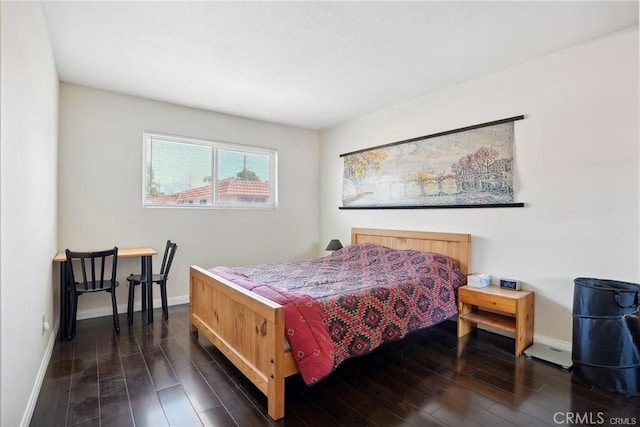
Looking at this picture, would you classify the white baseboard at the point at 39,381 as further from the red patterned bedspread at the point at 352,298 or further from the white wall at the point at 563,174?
the white wall at the point at 563,174

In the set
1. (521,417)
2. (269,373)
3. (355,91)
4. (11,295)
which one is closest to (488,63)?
(355,91)

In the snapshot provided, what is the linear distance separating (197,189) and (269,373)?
307 cm

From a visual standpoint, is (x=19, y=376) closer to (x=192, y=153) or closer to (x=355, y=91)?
(x=192, y=153)

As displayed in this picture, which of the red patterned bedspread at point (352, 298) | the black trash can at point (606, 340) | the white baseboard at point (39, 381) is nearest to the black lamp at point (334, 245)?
the red patterned bedspread at point (352, 298)

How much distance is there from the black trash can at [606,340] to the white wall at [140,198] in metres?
3.71

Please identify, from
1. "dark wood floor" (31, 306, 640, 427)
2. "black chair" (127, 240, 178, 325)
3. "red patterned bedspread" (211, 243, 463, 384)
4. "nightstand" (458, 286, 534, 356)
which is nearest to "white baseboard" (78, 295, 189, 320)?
"black chair" (127, 240, 178, 325)

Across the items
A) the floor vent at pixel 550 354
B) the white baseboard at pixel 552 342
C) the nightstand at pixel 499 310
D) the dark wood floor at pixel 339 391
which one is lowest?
the dark wood floor at pixel 339 391

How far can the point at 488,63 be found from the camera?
3.04 meters

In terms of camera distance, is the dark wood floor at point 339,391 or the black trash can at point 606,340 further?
the black trash can at point 606,340

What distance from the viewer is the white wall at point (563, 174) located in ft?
8.19

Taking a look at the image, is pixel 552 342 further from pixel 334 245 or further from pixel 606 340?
pixel 334 245

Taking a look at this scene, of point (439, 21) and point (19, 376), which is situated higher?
point (439, 21)

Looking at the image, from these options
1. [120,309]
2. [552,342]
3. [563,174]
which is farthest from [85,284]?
[563,174]

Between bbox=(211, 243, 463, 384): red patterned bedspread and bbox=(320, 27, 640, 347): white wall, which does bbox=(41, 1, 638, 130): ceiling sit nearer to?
bbox=(320, 27, 640, 347): white wall
